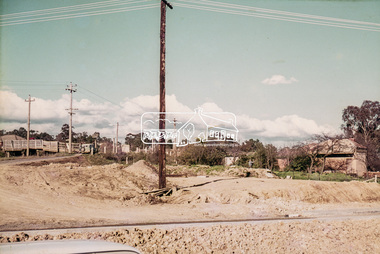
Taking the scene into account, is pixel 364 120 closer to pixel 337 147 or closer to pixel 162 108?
pixel 337 147

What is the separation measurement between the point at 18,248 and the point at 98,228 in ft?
22.6

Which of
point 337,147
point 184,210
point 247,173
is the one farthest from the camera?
point 337,147

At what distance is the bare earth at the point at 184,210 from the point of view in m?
7.97

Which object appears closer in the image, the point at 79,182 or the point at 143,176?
the point at 79,182

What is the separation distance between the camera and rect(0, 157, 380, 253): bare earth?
26.1ft

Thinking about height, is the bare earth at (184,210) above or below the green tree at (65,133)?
below

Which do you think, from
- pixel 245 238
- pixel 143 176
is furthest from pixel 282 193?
pixel 245 238

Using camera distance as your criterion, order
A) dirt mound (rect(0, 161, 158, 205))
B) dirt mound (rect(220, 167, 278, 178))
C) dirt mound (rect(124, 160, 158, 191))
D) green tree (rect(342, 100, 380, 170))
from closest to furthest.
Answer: dirt mound (rect(0, 161, 158, 205)) → dirt mound (rect(124, 160, 158, 191)) → dirt mound (rect(220, 167, 278, 178)) → green tree (rect(342, 100, 380, 170))

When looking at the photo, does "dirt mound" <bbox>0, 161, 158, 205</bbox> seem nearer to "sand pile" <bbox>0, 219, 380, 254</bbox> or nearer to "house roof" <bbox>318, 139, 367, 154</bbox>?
"sand pile" <bbox>0, 219, 380, 254</bbox>

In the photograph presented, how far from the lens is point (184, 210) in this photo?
13.5 meters

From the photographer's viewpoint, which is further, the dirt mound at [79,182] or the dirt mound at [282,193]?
the dirt mound at [282,193]

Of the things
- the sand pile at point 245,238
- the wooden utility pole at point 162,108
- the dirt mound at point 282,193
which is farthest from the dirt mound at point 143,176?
the sand pile at point 245,238

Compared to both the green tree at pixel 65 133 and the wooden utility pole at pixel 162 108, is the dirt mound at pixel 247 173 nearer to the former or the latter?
the wooden utility pole at pixel 162 108

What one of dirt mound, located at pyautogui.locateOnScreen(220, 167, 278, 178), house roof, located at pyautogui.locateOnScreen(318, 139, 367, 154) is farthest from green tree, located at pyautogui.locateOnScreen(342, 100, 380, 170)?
dirt mound, located at pyautogui.locateOnScreen(220, 167, 278, 178)
